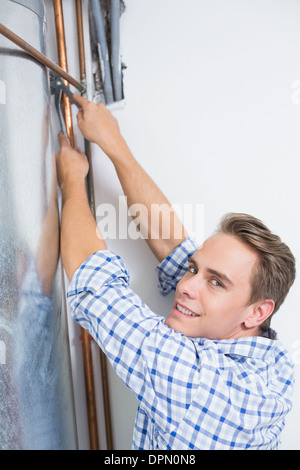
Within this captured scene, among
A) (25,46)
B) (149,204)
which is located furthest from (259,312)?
(25,46)

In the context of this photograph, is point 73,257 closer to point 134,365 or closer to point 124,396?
point 134,365

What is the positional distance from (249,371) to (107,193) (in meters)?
0.67

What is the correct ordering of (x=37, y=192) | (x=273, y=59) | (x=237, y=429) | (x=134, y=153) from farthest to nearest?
(x=134, y=153), (x=273, y=59), (x=37, y=192), (x=237, y=429)

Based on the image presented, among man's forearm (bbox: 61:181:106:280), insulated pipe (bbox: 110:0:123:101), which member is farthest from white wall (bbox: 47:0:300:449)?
man's forearm (bbox: 61:181:106:280)

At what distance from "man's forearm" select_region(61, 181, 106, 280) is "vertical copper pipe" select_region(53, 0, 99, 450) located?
10.9 inches

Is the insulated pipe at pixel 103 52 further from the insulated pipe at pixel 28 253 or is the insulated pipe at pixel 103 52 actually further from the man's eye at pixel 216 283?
the man's eye at pixel 216 283

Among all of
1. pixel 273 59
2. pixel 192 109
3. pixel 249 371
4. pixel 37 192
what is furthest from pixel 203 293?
pixel 273 59

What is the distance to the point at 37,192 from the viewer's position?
96 cm

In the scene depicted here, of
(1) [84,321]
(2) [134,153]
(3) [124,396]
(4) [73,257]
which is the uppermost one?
(2) [134,153]

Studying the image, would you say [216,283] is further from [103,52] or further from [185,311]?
[103,52]

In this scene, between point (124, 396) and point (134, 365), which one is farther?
point (124, 396)

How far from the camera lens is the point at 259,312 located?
100cm

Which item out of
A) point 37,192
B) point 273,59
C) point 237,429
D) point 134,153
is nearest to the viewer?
point 237,429

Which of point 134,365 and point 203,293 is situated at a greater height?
point 203,293
